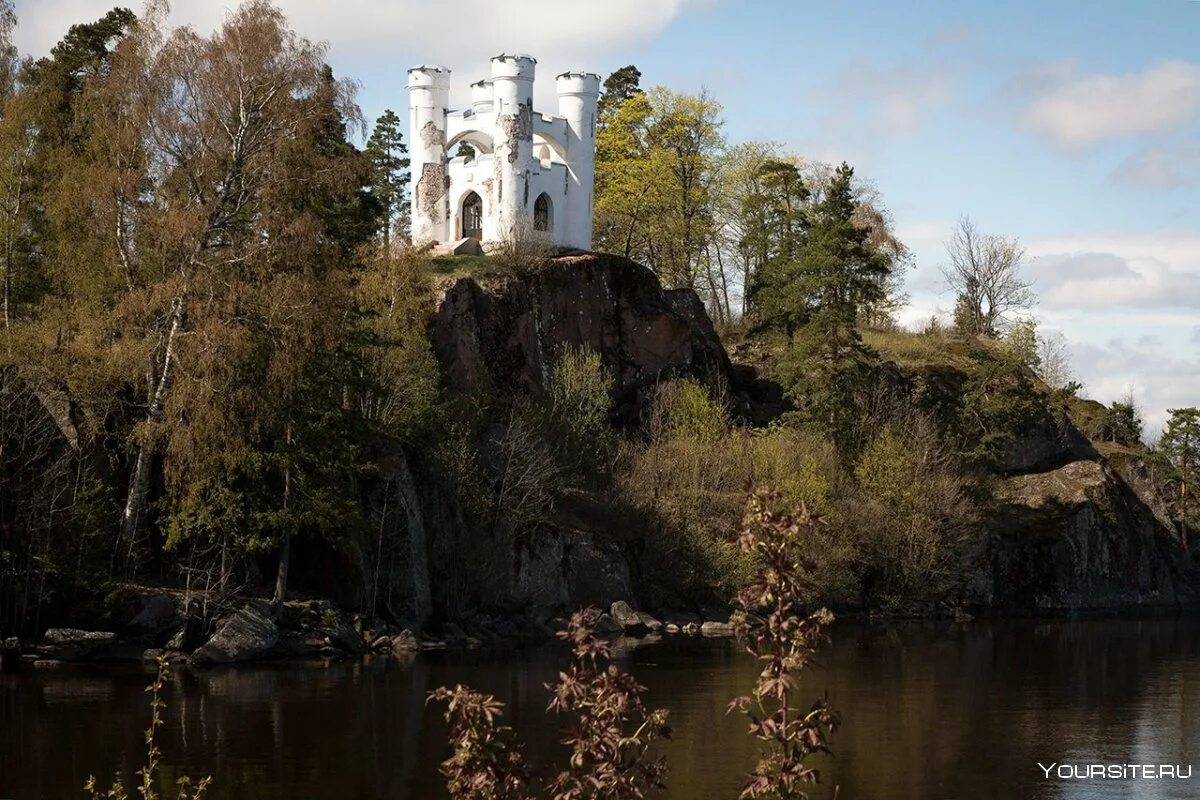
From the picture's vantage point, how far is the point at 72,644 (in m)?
34.9

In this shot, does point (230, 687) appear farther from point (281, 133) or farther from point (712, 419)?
point (712, 419)

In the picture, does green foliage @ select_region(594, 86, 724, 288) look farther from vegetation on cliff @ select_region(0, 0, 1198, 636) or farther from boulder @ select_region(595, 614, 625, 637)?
boulder @ select_region(595, 614, 625, 637)

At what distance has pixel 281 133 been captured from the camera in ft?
131

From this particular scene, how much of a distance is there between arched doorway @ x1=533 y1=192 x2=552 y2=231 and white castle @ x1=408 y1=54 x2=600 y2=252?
1.6 inches

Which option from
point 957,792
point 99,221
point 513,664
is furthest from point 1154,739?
point 99,221

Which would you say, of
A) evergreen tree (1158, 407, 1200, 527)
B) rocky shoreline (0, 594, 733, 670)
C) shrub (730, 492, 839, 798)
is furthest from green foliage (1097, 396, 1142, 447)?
shrub (730, 492, 839, 798)

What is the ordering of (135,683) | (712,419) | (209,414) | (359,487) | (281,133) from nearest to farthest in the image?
1. (135,683)
2. (209,414)
3. (281,133)
4. (359,487)
5. (712,419)

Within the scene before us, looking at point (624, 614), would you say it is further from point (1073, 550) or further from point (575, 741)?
point (575, 741)

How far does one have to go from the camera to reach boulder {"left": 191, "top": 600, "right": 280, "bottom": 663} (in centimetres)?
3619

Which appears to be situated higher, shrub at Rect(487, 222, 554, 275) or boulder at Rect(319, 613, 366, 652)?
shrub at Rect(487, 222, 554, 275)

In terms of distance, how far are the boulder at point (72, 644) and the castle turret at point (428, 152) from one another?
30458 millimetres

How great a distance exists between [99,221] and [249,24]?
21.0ft

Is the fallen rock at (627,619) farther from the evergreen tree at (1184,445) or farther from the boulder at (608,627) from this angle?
the evergreen tree at (1184,445)

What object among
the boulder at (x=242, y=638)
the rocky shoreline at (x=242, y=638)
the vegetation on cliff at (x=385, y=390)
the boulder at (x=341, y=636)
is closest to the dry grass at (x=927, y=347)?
the vegetation on cliff at (x=385, y=390)
